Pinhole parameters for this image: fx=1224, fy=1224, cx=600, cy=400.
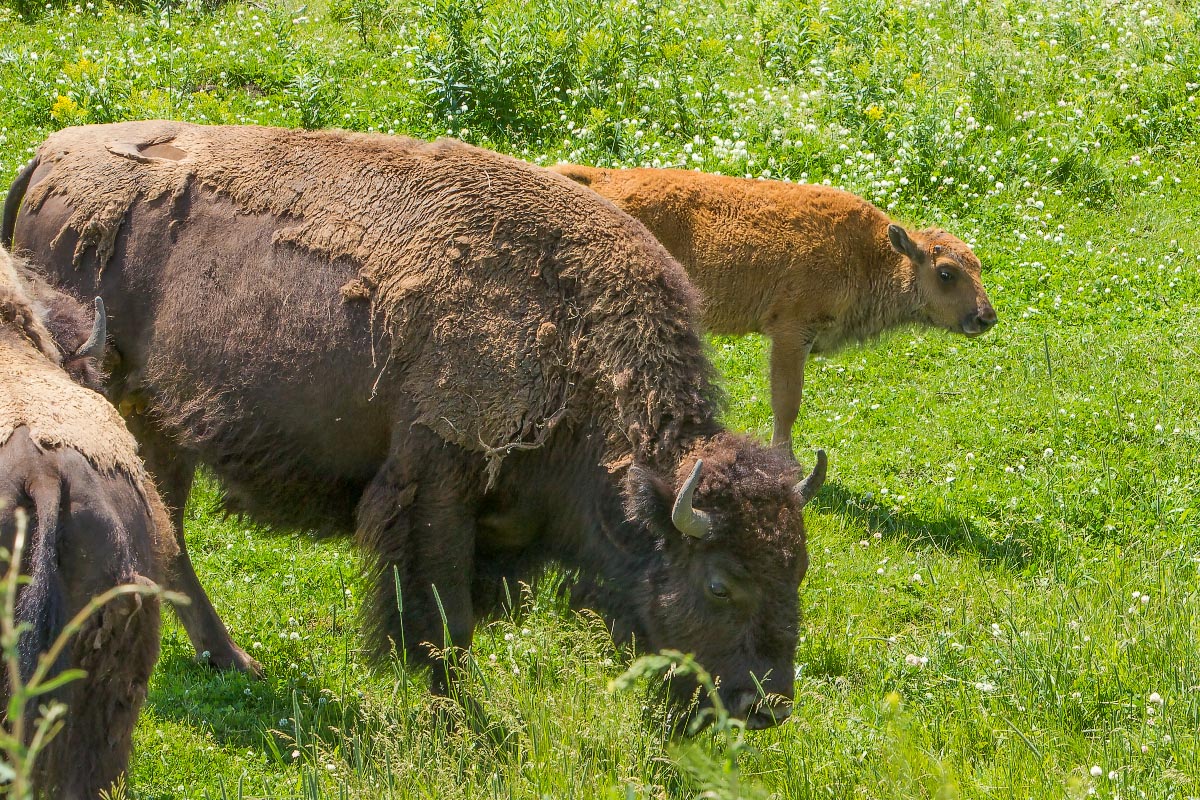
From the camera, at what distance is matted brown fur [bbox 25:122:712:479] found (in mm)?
5004

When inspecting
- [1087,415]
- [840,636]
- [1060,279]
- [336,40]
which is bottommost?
[840,636]

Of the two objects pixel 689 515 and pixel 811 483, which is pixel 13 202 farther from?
pixel 811 483

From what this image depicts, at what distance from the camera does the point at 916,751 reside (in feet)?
A: 15.4

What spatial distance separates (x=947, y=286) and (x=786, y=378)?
5.47 feet

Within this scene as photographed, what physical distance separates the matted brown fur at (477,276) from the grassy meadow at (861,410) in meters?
0.99

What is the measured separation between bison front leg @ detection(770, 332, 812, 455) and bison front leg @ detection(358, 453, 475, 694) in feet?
12.1

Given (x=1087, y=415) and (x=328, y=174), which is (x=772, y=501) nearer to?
(x=328, y=174)

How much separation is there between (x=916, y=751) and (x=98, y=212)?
4285mm

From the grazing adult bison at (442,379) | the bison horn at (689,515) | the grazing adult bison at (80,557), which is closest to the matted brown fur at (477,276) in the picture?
the grazing adult bison at (442,379)

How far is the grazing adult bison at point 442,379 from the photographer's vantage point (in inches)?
189

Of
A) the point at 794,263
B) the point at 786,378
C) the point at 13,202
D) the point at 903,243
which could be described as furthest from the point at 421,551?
the point at 903,243

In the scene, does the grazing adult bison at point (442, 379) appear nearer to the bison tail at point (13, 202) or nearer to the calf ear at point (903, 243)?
the bison tail at point (13, 202)

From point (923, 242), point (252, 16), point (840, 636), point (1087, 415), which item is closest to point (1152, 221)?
point (923, 242)

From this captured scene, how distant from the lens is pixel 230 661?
19.4 ft
